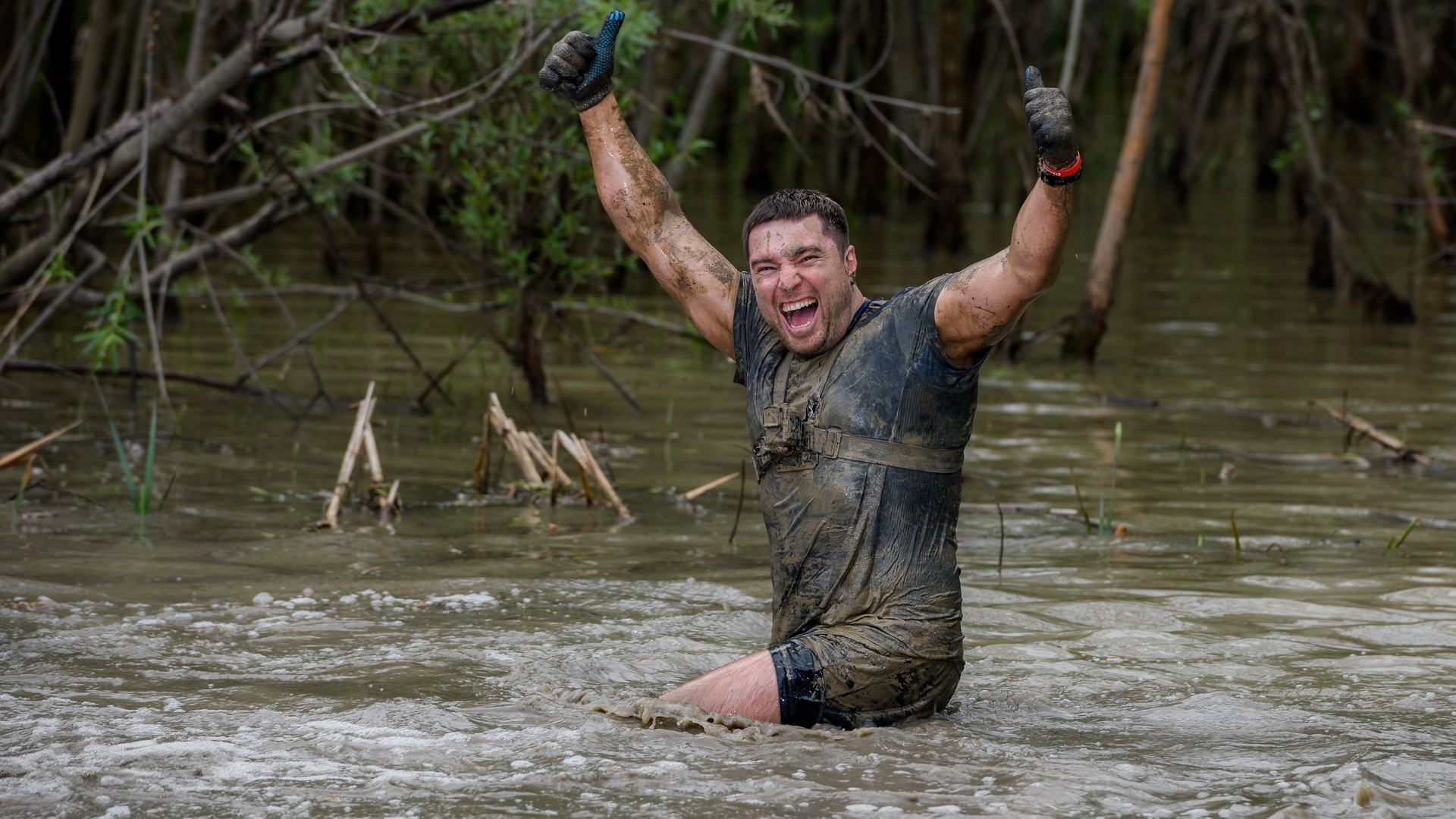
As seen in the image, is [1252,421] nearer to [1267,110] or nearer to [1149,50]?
[1149,50]

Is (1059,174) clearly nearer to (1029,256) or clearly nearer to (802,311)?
(1029,256)

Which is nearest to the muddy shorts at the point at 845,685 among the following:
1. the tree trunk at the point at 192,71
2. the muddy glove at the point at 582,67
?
the muddy glove at the point at 582,67

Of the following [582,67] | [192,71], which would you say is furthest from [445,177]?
[582,67]

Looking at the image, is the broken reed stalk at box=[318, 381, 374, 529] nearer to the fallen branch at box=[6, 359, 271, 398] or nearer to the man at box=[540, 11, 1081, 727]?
the fallen branch at box=[6, 359, 271, 398]

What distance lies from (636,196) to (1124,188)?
5.81 m

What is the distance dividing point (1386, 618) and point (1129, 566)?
91cm

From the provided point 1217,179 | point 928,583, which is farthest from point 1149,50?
point 1217,179

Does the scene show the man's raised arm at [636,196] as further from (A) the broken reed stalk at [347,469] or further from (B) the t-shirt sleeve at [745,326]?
(A) the broken reed stalk at [347,469]

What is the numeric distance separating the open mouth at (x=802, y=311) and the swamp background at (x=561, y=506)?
978mm

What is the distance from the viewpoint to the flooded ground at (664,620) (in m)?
3.55

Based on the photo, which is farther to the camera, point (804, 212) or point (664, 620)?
point (664, 620)

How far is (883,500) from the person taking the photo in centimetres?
405

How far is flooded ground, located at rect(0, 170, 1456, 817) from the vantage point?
355cm

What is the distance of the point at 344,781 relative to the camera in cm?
350
